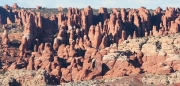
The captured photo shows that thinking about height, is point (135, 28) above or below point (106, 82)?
above

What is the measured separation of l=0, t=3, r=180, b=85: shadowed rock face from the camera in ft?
483

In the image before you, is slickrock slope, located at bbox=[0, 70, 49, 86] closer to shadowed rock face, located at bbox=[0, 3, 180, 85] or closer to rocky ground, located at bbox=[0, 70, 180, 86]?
rocky ground, located at bbox=[0, 70, 180, 86]

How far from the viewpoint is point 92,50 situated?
166m

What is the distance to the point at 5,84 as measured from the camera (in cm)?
14862

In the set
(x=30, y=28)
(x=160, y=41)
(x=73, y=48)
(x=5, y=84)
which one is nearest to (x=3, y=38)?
(x=30, y=28)

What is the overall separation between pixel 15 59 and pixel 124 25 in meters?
42.7

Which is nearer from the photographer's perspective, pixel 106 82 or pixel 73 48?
pixel 106 82

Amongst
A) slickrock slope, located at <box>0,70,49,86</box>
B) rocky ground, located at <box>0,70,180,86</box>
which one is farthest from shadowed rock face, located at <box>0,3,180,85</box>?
slickrock slope, located at <box>0,70,49,86</box>

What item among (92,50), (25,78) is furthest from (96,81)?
(92,50)

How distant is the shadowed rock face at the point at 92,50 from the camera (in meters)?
147

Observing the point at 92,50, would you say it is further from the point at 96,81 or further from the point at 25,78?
the point at 96,81

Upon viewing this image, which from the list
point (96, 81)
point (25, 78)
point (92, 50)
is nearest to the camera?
point (96, 81)

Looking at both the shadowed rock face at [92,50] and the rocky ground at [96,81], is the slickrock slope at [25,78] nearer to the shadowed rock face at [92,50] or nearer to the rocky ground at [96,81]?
the rocky ground at [96,81]

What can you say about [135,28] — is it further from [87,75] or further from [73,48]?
[87,75]
